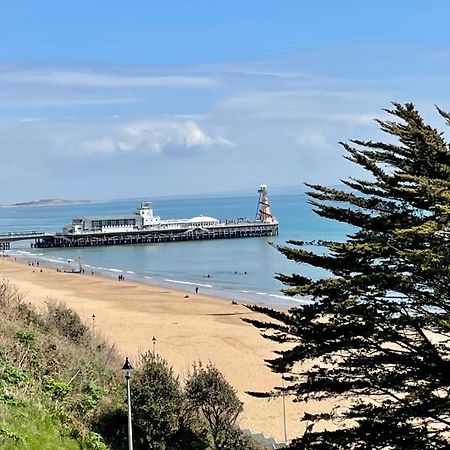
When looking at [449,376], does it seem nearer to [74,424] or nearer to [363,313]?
[363,313]

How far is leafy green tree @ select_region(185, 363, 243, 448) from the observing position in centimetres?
1265

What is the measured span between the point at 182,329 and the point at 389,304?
26.3m

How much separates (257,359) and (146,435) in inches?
592

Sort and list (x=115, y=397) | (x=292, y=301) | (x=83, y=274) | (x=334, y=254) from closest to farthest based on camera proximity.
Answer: (x=334, y=254) < (x=115, y=397) < (x=292, y=301) < (x=83, y=274)

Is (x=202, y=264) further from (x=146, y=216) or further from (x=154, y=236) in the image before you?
(x=146, y=216)

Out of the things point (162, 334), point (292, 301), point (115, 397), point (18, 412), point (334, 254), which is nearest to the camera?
point (334, 254)

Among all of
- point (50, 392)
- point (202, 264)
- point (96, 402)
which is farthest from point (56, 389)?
point (202, 264)

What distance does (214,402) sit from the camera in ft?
41.9

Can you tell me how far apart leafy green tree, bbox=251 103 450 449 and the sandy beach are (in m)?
9.16

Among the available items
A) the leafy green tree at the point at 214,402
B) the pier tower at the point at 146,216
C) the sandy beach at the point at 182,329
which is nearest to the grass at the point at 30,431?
the leafy green tree at the point at 214,402

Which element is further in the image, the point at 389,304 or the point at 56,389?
the point at 56,389

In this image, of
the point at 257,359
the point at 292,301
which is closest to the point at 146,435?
the point at 257,359

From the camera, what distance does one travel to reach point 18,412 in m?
9.34

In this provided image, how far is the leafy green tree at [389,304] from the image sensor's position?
7227 millimetres
